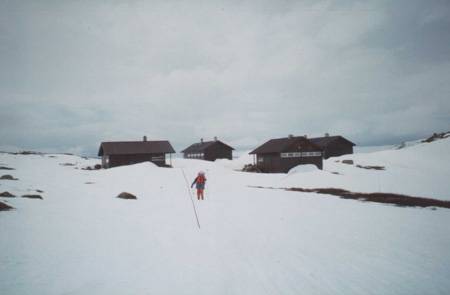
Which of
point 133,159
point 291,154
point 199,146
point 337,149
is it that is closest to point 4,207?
point 133,159

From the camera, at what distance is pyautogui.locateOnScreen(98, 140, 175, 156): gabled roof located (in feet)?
123

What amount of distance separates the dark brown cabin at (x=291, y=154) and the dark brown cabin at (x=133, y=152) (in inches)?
712

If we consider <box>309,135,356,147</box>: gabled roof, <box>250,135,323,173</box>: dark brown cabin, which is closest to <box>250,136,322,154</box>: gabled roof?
<box>250,135,323,173</box>: dark brown cabin

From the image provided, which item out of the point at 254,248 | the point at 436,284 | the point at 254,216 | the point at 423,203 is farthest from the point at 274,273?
the point at 423,203

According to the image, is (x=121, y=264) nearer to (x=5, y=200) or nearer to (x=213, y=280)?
(x=213, y=280)

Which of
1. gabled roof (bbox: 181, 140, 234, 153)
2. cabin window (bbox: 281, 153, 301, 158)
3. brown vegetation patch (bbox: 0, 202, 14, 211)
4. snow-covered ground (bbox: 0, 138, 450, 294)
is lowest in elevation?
snow-covered ground (bbox: 0, 138, 450, 294)

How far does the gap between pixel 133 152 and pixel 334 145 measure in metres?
46.4

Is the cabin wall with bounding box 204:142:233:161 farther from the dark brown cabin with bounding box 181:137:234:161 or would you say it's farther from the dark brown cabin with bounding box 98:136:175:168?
the dark brown cabin with bounding box 98:136:175:168

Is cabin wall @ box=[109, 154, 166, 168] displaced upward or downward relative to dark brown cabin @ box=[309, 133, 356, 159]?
downward

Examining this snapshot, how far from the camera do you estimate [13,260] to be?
4750 mm

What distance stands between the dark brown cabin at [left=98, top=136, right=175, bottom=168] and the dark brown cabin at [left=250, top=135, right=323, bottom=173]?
712 inches

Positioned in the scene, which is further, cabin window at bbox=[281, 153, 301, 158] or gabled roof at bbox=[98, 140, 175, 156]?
gabled roof at bbox=[98, 140, 175, 156]

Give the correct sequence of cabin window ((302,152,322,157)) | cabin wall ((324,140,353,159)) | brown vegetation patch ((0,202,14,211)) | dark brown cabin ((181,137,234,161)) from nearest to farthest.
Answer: brown vegetation patch ((0,202,14,211))
cabin window ((302,152,322,157))
cabin wall ((324,140,353,159))
dark brown cabin ((181,137,234,161))

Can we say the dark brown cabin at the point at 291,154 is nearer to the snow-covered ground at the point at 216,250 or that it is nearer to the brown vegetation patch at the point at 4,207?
the snow-covered ground at the point at 216,250
